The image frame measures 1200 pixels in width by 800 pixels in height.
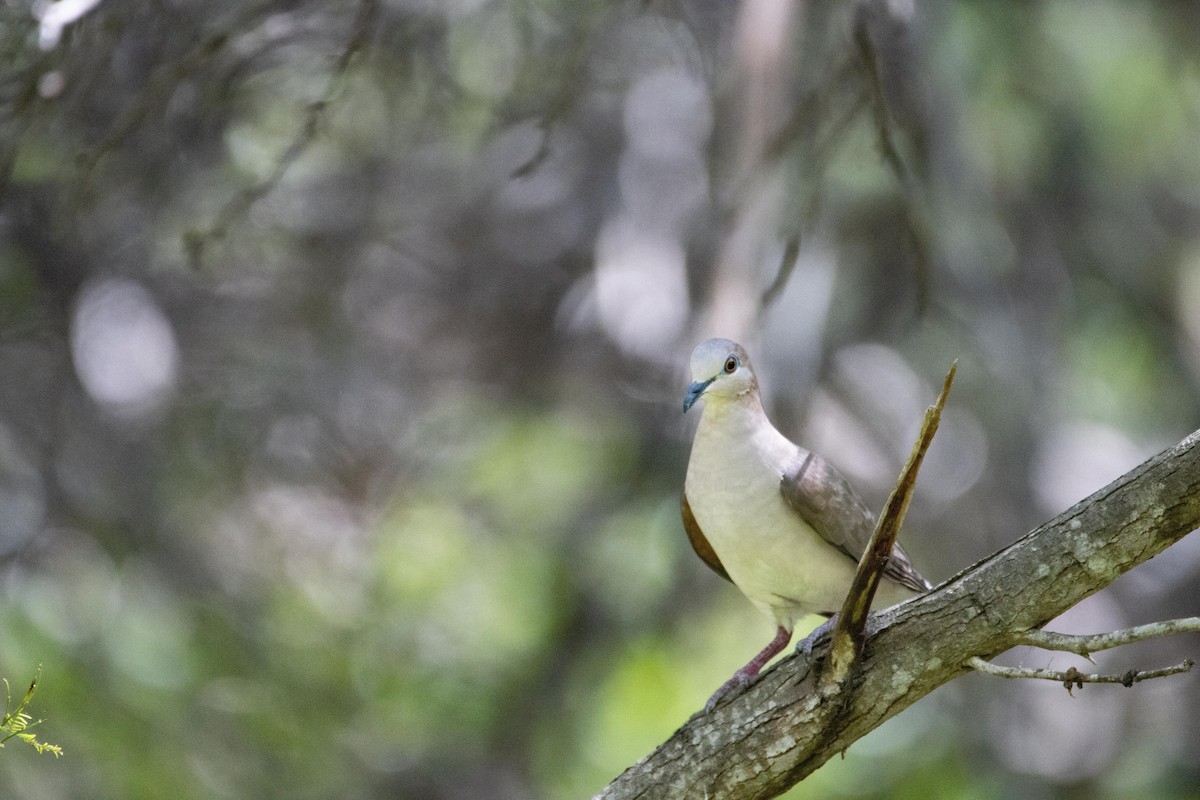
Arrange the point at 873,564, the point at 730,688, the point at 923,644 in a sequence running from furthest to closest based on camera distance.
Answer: the point at 730,688 → the point at 923,644 → the point at 873,564

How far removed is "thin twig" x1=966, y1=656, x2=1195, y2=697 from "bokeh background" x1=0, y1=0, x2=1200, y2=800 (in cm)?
319

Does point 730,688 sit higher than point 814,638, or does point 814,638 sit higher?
point 730,688

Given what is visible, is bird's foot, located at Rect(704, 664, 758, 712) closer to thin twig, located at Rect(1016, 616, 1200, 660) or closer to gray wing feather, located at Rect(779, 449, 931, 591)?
gray wing feather, located at Rect(779, 449, 931, 591)

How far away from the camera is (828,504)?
3822 mm

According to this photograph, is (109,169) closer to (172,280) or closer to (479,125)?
(172,280)

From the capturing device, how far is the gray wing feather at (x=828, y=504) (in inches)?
150

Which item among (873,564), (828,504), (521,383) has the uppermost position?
(521,383)

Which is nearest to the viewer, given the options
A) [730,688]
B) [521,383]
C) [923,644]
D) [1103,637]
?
[1103,637]

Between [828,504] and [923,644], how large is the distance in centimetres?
91

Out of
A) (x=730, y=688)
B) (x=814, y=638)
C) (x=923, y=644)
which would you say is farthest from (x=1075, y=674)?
(x=730, y=688)

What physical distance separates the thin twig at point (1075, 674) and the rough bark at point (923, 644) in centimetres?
11

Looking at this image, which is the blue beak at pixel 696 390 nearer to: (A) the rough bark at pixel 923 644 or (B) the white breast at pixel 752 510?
(B) the white breast at pixel 752 510

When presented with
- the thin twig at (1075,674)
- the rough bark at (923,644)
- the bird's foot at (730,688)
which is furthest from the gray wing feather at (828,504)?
the thin twig at (1075,674)

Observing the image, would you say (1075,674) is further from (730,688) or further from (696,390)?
(696,390)
